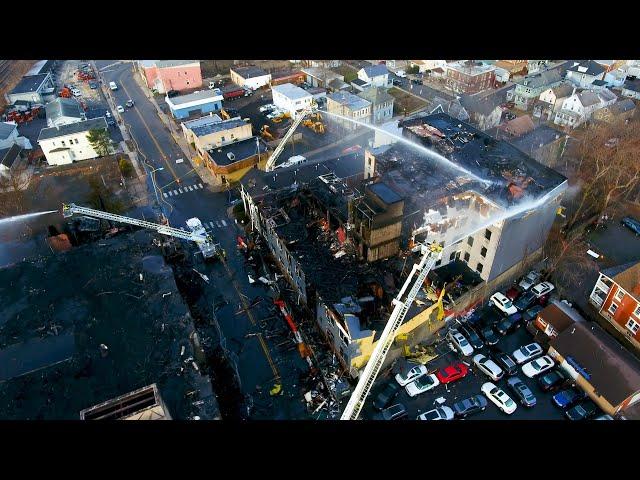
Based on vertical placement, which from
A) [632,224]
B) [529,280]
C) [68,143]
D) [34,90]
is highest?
[34,90]

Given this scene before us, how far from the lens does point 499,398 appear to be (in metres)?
24.0

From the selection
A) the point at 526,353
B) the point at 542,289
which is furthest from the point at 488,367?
the point at 542,289

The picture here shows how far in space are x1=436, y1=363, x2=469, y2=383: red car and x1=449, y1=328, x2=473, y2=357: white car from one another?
0.95m

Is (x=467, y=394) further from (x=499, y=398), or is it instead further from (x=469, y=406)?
(x=499, y=398)

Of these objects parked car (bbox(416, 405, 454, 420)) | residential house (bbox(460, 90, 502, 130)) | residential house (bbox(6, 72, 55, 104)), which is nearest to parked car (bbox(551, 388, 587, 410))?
parked car (bbox(416, 405, 454, 420))

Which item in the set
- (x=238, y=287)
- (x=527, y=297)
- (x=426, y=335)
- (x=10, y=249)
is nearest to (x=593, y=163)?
(x=527, y=297)

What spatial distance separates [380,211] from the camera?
26.2 meters

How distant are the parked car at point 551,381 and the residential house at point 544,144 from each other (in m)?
21.7

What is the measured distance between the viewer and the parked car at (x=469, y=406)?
77.5 feet

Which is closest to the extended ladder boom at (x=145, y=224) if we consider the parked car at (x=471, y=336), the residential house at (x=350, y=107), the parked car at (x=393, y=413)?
the parked car at (x=393, y=413)

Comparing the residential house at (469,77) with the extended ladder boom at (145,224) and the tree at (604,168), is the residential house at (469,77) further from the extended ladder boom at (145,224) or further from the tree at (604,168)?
the extended ladder boom at (145,224)

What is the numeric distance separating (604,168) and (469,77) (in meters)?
27.4

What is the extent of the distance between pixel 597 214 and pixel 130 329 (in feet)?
116
